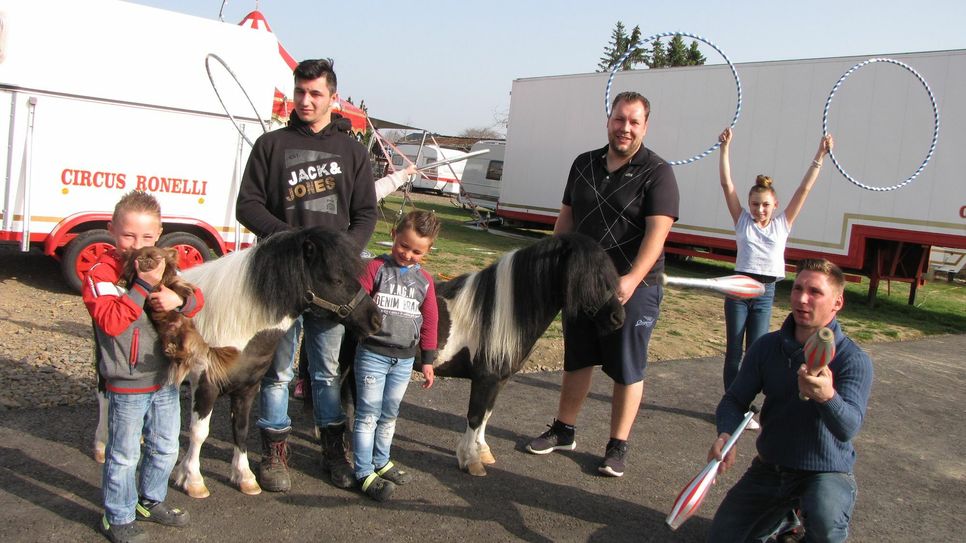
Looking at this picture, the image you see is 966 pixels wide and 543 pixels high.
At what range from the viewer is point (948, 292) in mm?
16891

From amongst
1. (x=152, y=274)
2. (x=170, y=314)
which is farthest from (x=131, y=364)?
(x=152, y=274)

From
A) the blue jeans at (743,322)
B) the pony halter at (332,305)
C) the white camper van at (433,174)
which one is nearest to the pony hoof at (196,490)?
the pony halter at (332,305)

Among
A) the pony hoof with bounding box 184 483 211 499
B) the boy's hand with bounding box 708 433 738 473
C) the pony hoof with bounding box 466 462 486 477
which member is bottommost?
the pony hoof with bounding box 184 483 211 499

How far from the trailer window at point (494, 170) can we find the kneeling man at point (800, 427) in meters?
25.4

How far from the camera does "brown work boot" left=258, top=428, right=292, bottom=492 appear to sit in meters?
3.62

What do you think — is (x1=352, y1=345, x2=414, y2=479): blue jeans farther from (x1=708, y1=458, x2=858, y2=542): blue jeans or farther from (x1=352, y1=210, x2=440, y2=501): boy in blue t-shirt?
(x1=708, y1=458, x2=858, y2=542): blue jeans

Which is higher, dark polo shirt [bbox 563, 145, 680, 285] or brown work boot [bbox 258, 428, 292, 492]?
dark polo shirt [bbox 563, 145, 680, 285]

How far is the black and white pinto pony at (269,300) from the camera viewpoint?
3.32m

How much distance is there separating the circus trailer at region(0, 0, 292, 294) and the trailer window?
65.8 ft

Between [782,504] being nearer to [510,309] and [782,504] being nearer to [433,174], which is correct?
[510,309]

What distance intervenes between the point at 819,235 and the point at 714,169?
2.62 metres

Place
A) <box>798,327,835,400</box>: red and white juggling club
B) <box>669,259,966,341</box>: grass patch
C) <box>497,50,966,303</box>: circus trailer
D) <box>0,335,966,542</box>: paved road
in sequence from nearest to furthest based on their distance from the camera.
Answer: <box>798,327,835,400</box>: red and white juggling club < <box>0,335,966,542</box>: paved road < <box>669,259,966,341</box>: grass patch < <box>497,50,966,303</box>: circus trailer

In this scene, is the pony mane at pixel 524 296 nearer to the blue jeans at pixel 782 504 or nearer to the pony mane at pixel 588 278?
the pony mane at pixel 588 278

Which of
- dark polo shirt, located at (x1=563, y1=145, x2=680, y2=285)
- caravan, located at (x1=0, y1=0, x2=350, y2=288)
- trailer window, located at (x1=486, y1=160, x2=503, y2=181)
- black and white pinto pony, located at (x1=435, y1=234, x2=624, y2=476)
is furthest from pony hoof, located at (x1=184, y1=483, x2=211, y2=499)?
trailer window, located at (x1=486, y1=160, x2=503, y2=181)
